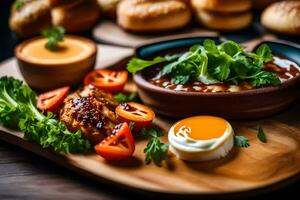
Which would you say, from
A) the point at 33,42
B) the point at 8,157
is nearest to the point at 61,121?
the point at 8,157

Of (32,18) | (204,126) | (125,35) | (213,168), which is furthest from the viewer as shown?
(32,18)

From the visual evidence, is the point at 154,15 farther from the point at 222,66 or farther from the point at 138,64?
the point at 222,66

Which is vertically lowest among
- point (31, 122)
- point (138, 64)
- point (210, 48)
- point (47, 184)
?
point (47, 184)

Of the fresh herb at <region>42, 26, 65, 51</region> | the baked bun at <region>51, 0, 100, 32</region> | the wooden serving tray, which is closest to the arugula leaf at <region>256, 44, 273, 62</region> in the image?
the wooden serving tray

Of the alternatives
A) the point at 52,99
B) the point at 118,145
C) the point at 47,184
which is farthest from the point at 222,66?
the point at 47,184

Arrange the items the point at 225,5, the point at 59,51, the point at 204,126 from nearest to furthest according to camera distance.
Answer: the point at 204,126 < the point at 59,51 < the point at 225,5
